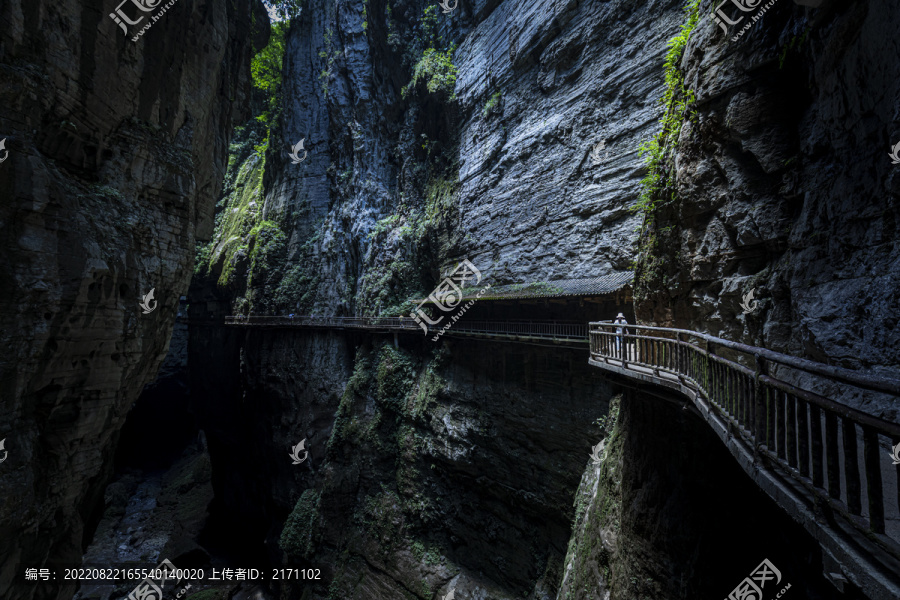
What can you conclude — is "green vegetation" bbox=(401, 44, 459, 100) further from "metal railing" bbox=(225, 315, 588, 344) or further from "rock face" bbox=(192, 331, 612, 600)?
"rock face" bbox=(192, 331, 612, 600)

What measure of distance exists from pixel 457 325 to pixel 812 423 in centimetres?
1627

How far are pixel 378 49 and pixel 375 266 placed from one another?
15157mm

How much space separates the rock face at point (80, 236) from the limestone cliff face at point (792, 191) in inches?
528

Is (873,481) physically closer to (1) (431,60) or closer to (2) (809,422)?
(2) (809,422)

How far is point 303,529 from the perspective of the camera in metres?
20.0

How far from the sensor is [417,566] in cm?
1589

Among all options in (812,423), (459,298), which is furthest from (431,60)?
(812,423)

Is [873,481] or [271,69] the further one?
[271,69]

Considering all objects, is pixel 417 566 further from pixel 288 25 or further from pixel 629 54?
pixel 288 25

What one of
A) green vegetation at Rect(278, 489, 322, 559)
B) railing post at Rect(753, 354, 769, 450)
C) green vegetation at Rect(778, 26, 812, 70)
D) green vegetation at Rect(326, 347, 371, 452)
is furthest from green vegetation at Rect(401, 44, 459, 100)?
green vegetation at Rect(278, 489, 322, 559)

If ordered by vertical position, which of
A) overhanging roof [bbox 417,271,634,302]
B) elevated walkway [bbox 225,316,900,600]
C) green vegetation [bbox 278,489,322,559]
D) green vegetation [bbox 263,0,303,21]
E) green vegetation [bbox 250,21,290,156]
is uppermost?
green vegetation [bbox 263,0,303,21]

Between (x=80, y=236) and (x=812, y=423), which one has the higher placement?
(x=80, y=236)

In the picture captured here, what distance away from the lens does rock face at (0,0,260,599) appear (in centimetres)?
813

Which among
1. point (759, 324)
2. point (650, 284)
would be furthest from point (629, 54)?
point (759, 324)
